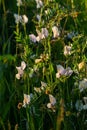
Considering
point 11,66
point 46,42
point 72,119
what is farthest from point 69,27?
point 72,119

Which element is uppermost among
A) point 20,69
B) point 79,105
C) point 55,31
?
point 55,31

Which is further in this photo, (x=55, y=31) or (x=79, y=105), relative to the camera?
(x=55, y=31)

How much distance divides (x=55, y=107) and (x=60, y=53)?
49cm

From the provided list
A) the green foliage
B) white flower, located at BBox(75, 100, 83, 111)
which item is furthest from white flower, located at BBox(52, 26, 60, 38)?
white flower, located at BBox(75, 100, 83, 111)

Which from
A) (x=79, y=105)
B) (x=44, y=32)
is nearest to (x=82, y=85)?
(x=79, y=105)

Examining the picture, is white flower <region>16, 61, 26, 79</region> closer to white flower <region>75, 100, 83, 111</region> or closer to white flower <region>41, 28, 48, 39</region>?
white flower <region>41, 28, 48, 39</region>

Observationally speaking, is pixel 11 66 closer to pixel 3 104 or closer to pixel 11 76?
pixel 11 76

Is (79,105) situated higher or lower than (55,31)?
lower

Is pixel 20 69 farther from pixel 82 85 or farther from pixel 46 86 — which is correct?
pixel 82 85

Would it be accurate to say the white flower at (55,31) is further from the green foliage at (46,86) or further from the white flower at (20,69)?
the white flower at (20,69)

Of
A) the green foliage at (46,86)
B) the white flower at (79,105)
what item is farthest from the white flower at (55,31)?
the white flower at (79,105)

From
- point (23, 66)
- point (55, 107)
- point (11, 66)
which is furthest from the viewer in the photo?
point (11, 66)

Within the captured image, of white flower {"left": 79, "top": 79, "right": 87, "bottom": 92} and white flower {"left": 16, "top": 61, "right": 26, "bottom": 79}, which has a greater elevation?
white flower {"left": 16, "top": 61, "right": 26, "bottom": 79}

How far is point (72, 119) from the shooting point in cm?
190
